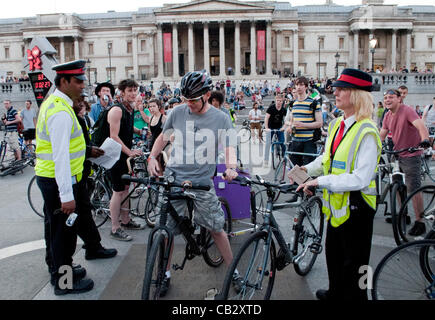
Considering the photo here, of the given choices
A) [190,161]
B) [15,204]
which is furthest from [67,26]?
[190,161]

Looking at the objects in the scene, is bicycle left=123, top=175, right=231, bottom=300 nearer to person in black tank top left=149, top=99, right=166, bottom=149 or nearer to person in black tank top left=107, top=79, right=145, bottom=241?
person in black tank top left=107, top=79, right=145, bottom=241

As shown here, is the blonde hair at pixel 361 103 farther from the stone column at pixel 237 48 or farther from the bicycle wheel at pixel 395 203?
the stone column at pixel 237 48

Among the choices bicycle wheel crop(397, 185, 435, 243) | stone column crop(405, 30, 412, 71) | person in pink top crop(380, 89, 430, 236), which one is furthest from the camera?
stone column crop(405, 30, 412, 71)

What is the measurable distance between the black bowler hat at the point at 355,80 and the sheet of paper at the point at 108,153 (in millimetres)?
2962

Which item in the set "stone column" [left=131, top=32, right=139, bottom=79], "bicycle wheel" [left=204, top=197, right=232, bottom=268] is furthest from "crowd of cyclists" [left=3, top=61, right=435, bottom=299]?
"stone column" [left=131, top=32, right=139, bottom=79]

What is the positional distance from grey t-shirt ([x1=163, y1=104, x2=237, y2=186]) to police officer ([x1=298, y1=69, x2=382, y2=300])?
3.18ft

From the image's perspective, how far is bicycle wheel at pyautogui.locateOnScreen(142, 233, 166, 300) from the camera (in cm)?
309

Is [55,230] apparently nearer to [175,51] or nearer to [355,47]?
[175,51]

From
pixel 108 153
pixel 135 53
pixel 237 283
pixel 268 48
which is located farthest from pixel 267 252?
pixel 135 53

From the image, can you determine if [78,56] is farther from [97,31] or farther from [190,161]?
[190,161]

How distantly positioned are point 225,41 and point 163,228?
65.8 m

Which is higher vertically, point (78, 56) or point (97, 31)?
point (97, 31)

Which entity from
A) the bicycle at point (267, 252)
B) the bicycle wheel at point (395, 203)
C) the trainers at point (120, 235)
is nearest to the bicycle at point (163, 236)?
the bicycle at point (267, 252)

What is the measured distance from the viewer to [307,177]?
3.38 m
